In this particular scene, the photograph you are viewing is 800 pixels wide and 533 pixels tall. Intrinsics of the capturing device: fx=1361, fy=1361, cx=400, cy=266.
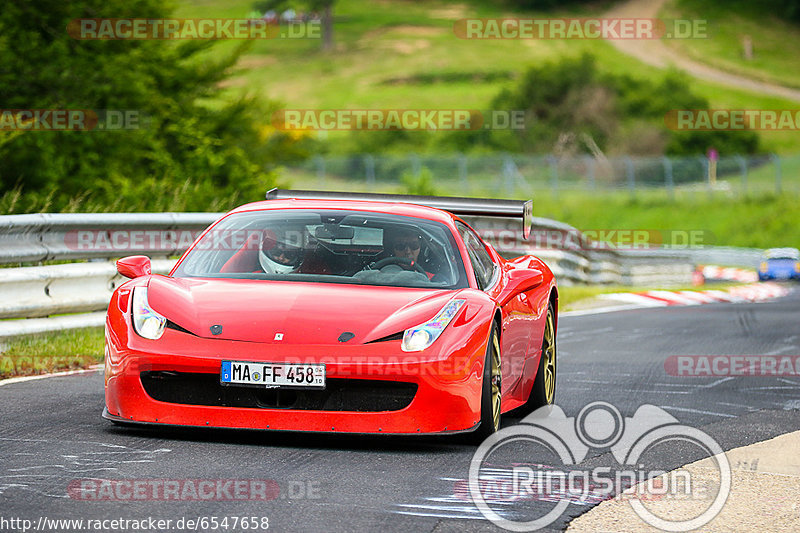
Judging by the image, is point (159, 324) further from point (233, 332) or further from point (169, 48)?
point (169, 48)

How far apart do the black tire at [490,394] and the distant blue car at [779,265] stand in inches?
1435

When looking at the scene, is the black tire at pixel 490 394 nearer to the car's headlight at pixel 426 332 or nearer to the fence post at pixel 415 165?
the car's headlight at pixel 426 332

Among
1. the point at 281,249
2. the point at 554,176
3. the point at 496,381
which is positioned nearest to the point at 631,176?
the point at 554,176

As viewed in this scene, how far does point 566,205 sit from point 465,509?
160 ft

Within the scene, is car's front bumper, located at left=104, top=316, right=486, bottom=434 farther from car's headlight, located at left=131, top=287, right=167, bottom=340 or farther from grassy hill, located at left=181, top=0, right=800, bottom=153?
grassy hill, located at left=181, top=0, right=800, bottom=153

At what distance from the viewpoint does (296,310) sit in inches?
256

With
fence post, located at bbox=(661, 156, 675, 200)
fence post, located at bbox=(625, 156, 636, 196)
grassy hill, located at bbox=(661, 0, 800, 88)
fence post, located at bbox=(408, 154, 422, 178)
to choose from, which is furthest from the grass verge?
grassy hill, located at bbox=(661, 0, 800, 88)

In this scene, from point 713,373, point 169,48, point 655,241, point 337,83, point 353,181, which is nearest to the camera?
point 713,373

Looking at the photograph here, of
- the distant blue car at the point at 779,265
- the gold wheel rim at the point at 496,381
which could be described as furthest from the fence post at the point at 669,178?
the gold wheel rim at the point at 496,381

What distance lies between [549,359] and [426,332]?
7.21 feet

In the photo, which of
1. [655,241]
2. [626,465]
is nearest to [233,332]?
[626,465]

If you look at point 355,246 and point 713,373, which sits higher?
point 355,246

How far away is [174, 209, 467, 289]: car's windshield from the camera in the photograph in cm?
720

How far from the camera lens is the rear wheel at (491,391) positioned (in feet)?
21.6
